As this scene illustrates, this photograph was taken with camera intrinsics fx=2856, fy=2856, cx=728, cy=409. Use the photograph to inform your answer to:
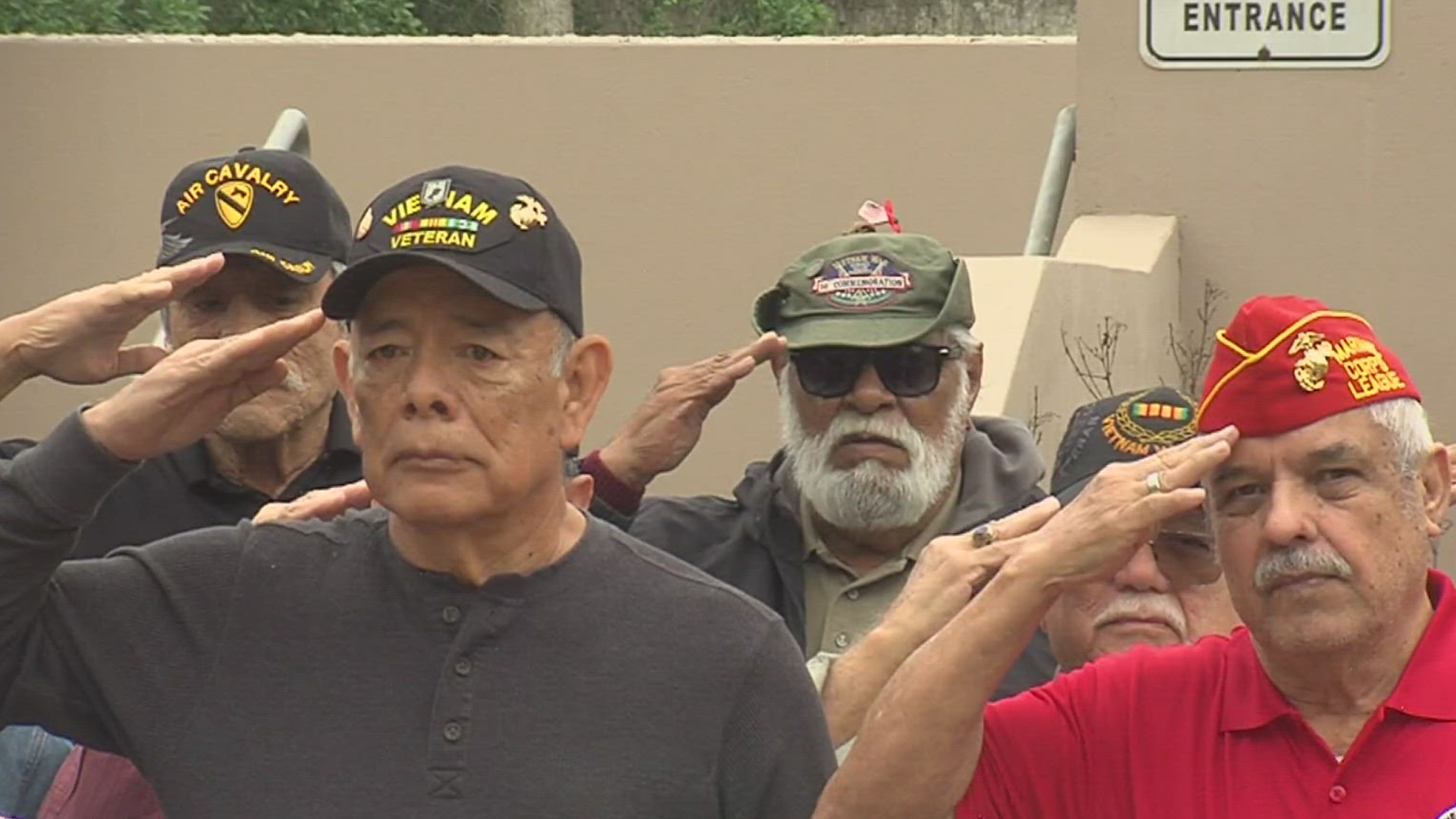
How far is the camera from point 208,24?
12.8 meters

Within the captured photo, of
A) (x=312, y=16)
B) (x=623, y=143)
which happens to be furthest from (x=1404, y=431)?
(x=312, y=16)

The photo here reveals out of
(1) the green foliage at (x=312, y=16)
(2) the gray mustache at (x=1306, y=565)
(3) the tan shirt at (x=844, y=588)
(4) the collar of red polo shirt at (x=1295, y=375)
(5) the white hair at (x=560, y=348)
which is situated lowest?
(3) the tan shirt at (x=844, y=588)

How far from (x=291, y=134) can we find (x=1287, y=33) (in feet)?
10.1

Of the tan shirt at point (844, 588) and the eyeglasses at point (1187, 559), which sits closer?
the eyeglasses at point (1187, 559)

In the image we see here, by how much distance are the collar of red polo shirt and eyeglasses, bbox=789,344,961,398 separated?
177cm

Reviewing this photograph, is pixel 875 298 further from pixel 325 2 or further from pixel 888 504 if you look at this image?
pixel 325 2

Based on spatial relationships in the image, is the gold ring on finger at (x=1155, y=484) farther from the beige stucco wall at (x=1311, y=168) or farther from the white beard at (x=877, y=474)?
the beige stucco wall at (x=1311, y=168)

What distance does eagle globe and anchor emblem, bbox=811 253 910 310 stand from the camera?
18.2 ft

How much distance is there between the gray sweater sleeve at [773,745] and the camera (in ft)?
11.0

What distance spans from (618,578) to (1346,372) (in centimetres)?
98

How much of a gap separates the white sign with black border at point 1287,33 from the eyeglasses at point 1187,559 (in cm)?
375

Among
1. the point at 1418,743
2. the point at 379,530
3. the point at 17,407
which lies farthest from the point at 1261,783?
the point at 17,407

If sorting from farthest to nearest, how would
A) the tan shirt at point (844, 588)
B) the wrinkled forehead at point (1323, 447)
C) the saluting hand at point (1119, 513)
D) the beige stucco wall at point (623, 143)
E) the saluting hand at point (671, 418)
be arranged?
the beige stucco wall at point (623, 143)
the saluting hand at point (671, 418)
the tan shirt at point (844, 588)
the wrinkled forehead at point (1323, 447)
the saluting hand at point (1119, 513)

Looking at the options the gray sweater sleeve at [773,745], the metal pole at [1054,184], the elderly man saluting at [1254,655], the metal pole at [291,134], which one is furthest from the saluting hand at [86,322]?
the metal pole at [291,134]
